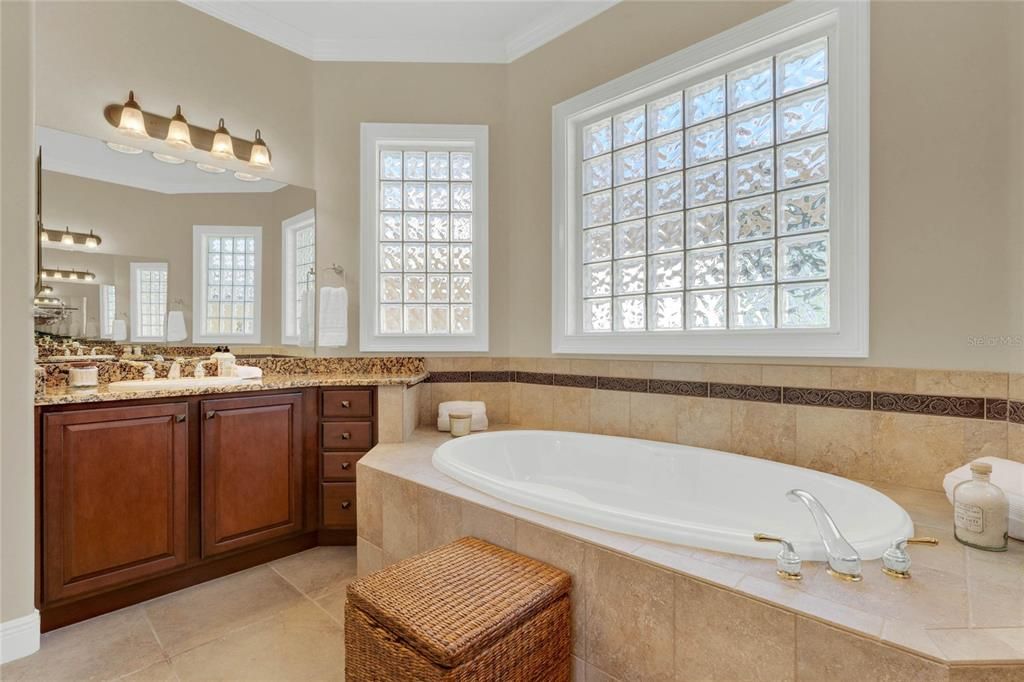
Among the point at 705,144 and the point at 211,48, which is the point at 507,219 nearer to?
the point at 705,144

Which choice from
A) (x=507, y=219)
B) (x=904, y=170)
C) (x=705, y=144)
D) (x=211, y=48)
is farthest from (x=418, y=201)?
(x=904, y=170)

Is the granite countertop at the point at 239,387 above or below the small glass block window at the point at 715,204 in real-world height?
below

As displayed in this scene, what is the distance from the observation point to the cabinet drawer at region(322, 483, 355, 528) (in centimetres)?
246

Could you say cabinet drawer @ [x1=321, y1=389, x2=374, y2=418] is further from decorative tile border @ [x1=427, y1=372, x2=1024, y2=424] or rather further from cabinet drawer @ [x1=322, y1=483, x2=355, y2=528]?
decorative tile border @ [x1=427, y1=372, x2=1024, y2=424]

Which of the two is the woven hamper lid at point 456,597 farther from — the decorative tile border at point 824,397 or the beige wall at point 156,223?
the beige wall at point 156,223

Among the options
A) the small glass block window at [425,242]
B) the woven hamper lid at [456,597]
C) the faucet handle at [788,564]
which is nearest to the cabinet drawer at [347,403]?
the small glass block window at [425,242]

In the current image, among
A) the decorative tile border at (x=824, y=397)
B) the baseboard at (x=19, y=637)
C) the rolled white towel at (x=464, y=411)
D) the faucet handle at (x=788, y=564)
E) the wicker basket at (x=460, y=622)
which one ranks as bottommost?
the baseboard at (x=19, y=637)

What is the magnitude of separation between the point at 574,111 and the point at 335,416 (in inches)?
86.5

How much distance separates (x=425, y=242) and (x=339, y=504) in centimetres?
166

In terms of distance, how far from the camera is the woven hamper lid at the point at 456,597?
1046 mm

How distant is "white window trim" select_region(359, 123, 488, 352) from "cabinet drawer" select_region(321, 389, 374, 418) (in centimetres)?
50

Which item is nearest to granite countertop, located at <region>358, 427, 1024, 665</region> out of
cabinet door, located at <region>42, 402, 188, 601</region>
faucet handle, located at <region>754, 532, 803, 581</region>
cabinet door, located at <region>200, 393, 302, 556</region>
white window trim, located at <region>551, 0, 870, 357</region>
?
faucet handle, located at <region>754, 532, 803, 581</region>

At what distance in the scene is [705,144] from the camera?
2.22 m

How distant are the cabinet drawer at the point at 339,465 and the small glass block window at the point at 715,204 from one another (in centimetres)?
150
